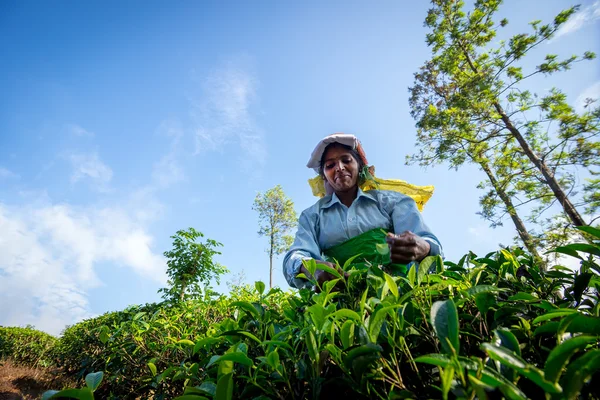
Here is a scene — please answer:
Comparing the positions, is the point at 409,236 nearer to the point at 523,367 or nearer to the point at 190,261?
the point at 523,367

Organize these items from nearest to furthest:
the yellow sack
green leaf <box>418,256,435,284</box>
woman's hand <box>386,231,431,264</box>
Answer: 1. green leaf <box>418,256,435,284</box>
2. woman's hand <box>386,231,431,264</box>
3. the yellow sack

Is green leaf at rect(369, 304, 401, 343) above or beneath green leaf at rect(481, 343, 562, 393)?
above

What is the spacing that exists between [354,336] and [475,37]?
1240 centimetres

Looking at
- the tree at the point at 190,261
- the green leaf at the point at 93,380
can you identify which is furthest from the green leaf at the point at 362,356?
the tree at the point at 190,261

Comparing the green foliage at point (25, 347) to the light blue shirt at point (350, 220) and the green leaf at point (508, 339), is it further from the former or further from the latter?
the green leaf at point (508, 339)

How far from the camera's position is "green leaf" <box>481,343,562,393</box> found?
0.34 meters

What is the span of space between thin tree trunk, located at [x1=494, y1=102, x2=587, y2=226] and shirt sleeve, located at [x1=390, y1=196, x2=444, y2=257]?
300 inches

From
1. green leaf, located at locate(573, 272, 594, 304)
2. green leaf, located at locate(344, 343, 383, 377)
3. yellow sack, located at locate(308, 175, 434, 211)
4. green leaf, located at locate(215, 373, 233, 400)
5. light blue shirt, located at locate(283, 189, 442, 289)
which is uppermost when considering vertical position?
yellow sack, located at locate(308, 175, 434, 211)

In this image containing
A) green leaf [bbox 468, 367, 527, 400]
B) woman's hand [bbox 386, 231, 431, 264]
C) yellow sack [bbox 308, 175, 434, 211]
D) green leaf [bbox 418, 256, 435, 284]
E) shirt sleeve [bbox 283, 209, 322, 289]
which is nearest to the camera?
green leaf [bbox 468, 367, 527, 400]

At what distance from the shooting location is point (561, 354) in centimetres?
37

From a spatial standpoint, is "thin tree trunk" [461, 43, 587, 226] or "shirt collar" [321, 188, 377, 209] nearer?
"shirt collar" [321, 188, 377, 209]

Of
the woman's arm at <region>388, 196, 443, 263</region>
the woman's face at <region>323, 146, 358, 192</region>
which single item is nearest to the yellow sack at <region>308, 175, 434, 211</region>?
the woman's face at <region>323, 146, 358, 192</region>

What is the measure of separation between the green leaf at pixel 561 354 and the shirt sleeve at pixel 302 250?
106 centimetres

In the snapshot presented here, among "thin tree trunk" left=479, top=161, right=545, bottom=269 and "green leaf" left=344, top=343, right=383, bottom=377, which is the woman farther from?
"thin tree trunk" left=479, top=161, right=545, bottom=269
